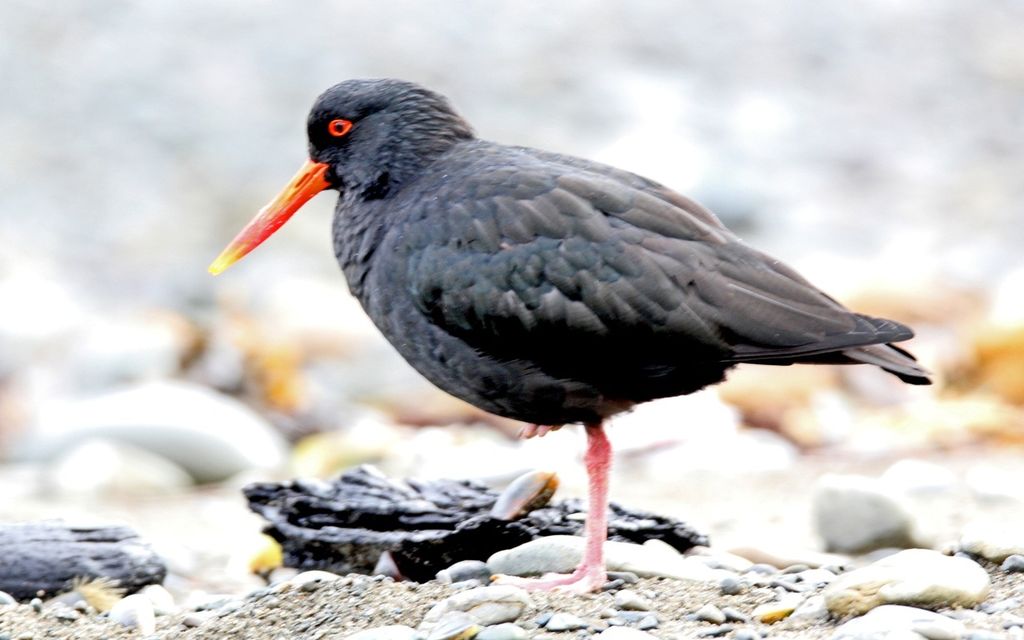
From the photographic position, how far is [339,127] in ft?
18.1

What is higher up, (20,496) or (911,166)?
(911,166)

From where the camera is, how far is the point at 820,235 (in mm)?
Answer: 15156

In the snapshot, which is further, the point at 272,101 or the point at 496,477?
the point at 272,101

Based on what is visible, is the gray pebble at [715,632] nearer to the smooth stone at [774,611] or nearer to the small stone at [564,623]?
the smooth stone at [774,611]

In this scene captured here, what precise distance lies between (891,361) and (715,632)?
3.69 feet

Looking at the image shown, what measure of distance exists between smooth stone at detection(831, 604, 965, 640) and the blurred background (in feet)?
7.14

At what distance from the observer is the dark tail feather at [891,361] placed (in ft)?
15.7

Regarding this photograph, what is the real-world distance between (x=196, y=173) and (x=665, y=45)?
633cm

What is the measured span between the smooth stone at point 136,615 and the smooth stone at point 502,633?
4.04 ft

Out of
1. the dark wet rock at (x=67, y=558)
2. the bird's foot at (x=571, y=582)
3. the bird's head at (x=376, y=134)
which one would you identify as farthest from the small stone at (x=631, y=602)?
the dark wet rock at (x=67, y=558)

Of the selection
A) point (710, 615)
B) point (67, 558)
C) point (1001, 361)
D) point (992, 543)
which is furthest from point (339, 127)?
point (1001, 361)

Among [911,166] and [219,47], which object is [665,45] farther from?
[219,47]

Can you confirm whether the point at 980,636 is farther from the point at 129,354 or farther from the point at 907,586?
the point at 129,354

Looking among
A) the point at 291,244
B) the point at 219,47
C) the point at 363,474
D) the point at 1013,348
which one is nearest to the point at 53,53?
the point at 219,47
